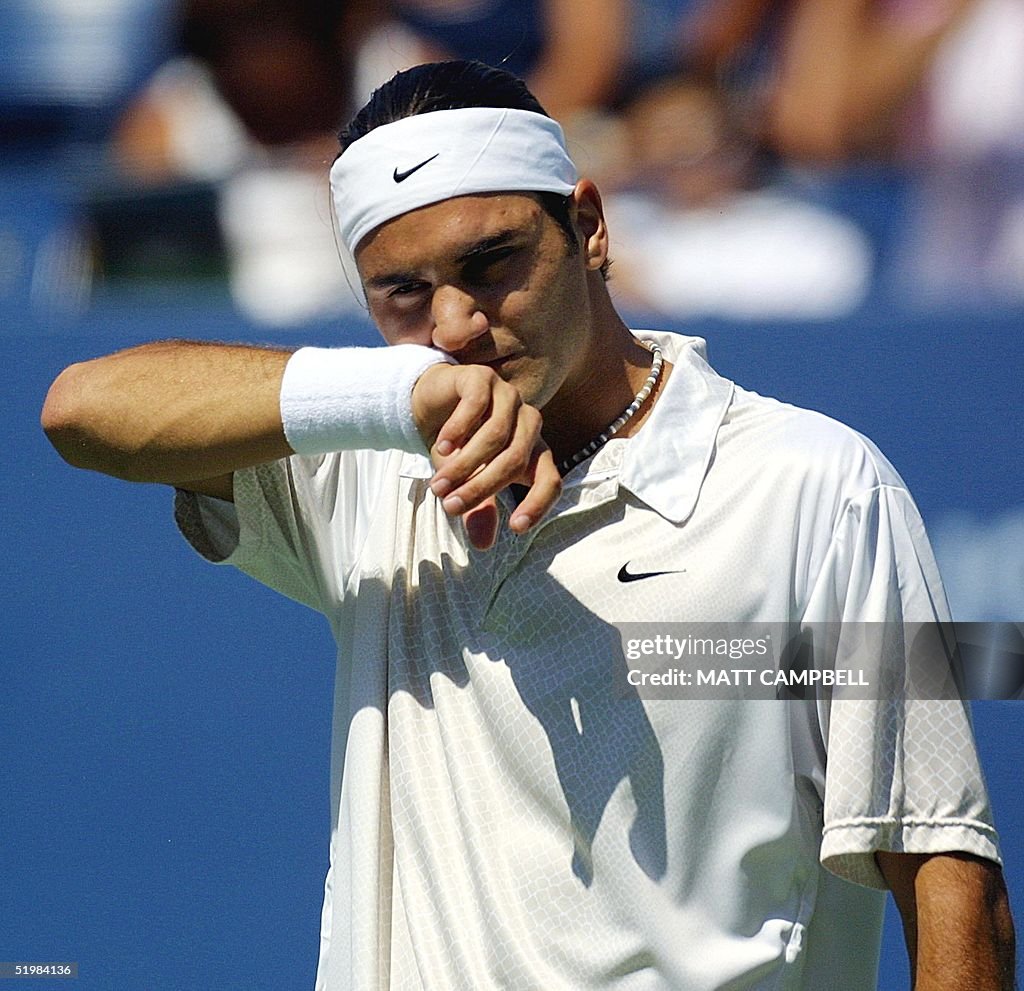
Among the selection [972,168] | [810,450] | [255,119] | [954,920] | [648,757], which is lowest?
[954,920]

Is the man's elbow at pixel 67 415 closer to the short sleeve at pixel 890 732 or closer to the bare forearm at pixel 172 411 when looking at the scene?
the bare forearm at pixel 172 411

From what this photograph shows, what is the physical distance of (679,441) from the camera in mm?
1261

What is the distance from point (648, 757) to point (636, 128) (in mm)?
1705

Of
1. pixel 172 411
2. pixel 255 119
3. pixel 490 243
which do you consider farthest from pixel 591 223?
pixel 255 119

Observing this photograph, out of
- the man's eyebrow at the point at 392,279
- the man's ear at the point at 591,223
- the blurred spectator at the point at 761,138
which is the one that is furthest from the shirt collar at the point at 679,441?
the blurred spectator at the point at 761,138

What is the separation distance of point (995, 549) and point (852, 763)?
1.21m

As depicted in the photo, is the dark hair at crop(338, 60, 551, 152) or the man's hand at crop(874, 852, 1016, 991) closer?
the man's hand at crop(874, 852, 1016, 991)

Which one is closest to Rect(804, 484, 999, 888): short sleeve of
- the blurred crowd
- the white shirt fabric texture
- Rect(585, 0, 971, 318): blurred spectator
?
the white shirt fabric texture

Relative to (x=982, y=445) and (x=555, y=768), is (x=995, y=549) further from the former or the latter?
(x=555, y=768)

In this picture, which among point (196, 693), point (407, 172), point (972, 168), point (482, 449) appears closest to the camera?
point (482, 449)

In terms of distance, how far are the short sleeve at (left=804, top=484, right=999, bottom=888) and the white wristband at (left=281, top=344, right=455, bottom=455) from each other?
0.34m

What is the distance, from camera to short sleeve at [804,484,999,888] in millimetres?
1140

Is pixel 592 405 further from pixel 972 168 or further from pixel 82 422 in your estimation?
pixel 972 168

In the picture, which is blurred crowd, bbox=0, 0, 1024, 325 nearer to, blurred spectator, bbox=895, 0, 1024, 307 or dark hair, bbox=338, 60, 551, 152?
blurred spectator, bbox=895, 0, 1024, 307
